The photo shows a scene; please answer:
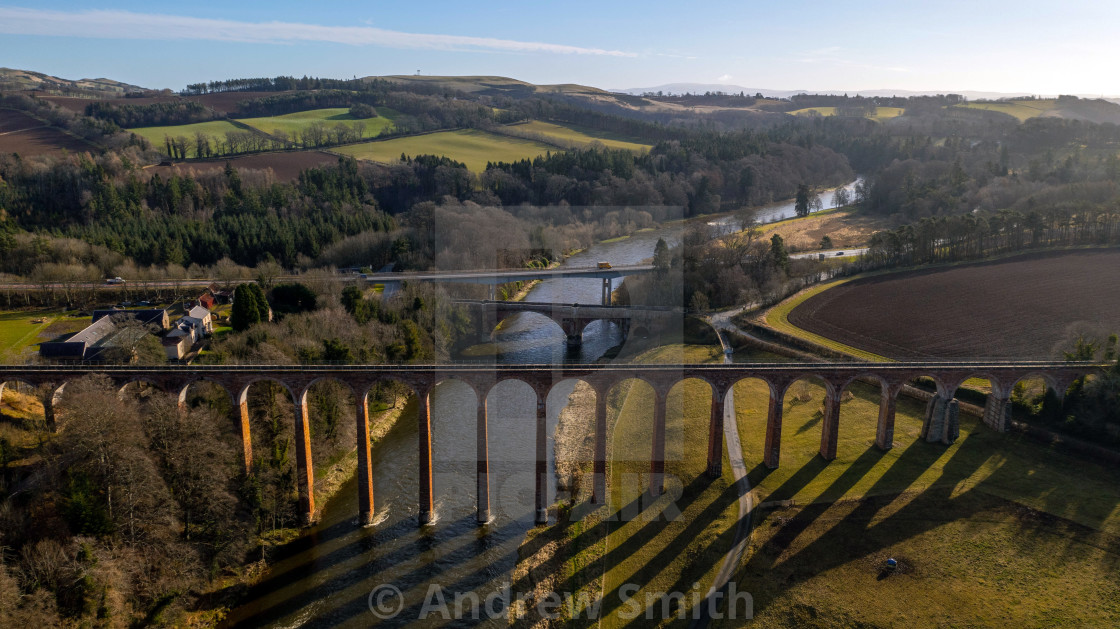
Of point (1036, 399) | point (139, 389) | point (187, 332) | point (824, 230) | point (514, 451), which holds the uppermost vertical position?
point (824, 230)

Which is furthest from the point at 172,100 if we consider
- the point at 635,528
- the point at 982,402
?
the point at 982,402

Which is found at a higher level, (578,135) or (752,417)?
(578,135)

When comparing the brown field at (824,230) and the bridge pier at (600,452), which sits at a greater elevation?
the brown field at (824,230)

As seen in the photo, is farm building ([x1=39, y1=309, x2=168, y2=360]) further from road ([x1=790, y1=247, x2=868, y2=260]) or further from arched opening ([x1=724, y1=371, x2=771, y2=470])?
road ([x1=790, y1=247, x2=868, y2=260])

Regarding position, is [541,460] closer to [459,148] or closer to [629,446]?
[629,446]

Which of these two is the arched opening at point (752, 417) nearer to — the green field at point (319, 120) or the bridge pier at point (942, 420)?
the bridge pier at point (942, 420)

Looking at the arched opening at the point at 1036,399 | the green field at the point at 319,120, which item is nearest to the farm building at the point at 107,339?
the arched opening at the point at 1036,399
